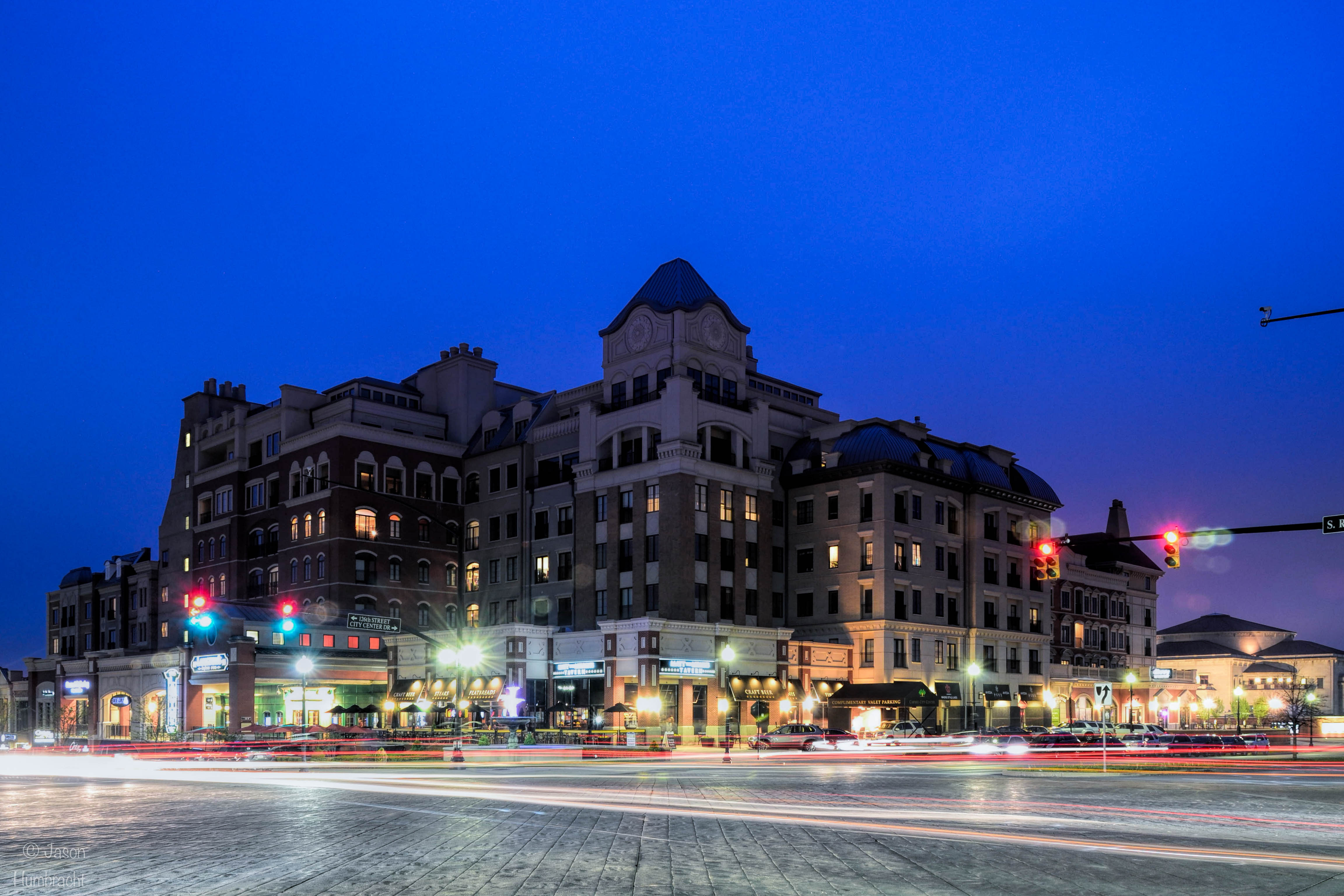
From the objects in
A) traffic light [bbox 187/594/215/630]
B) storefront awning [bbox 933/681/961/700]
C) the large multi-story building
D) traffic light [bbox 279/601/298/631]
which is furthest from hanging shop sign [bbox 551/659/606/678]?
traffic light [bbox 187/594/215/630]

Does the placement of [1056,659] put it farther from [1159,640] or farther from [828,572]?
[1159,640]

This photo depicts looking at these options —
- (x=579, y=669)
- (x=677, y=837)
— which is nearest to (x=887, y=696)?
(x=579, y=669)

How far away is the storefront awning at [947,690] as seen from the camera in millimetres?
71812

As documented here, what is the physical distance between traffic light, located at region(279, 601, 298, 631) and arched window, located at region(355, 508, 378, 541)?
4337 centimetres

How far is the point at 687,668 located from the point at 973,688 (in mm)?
22036

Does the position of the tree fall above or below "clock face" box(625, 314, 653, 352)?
below

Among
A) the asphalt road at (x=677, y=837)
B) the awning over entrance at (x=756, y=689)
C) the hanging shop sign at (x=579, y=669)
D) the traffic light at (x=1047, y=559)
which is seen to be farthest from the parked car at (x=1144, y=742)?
the hanging shop sign at (x=579, y=669)

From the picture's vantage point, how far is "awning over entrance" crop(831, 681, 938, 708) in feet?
225

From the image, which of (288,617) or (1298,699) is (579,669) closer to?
(288,617)

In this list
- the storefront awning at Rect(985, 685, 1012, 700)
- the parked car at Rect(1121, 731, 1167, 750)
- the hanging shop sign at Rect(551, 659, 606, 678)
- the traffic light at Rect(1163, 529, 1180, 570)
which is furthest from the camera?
the storefront awning at Rect(985, 685, 1012, 700)

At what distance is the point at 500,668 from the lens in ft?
237

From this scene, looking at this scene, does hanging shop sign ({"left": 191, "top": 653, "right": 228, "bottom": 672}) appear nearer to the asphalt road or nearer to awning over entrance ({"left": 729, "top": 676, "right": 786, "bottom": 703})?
awning over entrance ({"left": 729, "top": 676, "right": 786, "bottom": 703})

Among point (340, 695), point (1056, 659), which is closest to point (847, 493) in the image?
point (1056, 659)

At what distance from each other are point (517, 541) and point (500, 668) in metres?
10.9
